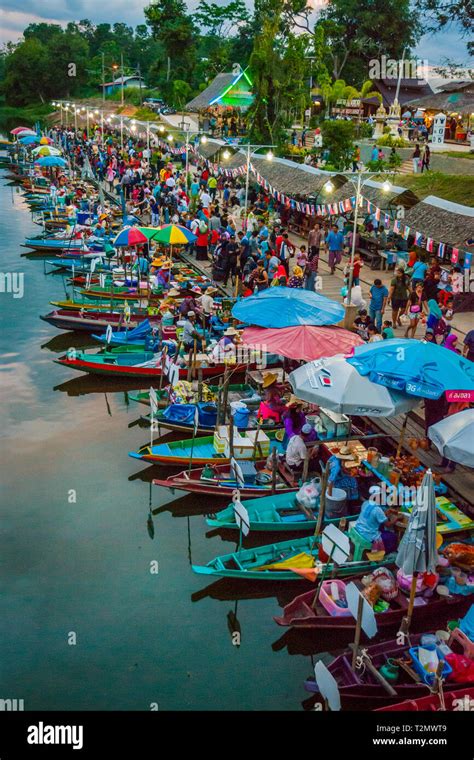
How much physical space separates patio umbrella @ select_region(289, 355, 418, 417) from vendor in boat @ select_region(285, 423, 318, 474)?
4.46 feet

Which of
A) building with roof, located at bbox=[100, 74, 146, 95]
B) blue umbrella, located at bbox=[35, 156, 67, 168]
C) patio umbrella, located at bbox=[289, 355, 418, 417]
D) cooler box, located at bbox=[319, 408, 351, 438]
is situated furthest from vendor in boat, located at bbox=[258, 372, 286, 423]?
building with roof, located at bbox=[100, 74, 146, 95]

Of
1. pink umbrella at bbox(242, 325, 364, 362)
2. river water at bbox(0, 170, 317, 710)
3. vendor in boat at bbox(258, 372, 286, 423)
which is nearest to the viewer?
river water at bbox(0, 170, 317, 710)

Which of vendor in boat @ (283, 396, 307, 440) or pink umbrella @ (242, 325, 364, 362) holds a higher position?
pink umbrella @ (242, 325, 364, 362)

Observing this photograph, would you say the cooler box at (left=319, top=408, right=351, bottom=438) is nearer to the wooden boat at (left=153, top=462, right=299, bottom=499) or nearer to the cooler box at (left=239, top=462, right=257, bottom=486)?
the wooden boat at (left=153, top=462, right=299, bottom=499)

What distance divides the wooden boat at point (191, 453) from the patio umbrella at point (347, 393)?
227 centimetres

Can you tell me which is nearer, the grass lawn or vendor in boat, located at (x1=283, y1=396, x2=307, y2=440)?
A: vendor in boat, located at (x1=283, y1=396, x2=307, y2=440)

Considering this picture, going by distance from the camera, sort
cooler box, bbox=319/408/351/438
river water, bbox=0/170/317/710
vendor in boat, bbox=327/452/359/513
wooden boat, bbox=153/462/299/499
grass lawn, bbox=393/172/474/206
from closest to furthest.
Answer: river water, bbox=0/170/317/710, vendor in boat, bbox=327/452/359/513, wooden boat, bbox=153/462/299/499, cooler box, bbox=319/408/351/438, grass lawn, bbox=393/172/474/206

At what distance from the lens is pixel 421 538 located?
924 centimetres

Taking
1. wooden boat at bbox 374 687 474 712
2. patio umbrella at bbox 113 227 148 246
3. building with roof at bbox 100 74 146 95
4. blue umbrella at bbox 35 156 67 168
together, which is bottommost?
wooden boat at bbox 374 687 474 712

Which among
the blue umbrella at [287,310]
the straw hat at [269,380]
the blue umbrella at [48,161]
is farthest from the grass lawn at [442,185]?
the blue umbrella at [48,161]

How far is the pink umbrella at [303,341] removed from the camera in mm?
13312

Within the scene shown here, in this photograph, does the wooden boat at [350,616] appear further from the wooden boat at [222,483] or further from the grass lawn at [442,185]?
the grass lawn at [442,185]

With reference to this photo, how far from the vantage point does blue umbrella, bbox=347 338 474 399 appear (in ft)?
36.2

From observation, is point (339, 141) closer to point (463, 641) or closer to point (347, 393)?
point (347, 393)
